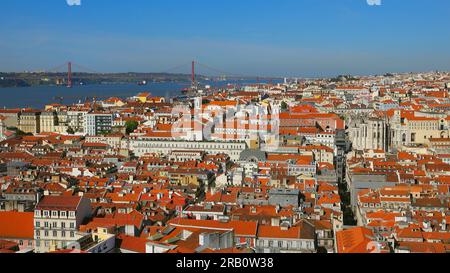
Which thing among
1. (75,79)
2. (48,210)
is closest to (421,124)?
(48,210)

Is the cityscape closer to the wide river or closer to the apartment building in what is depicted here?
the apartment building

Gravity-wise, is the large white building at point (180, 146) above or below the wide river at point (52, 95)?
below

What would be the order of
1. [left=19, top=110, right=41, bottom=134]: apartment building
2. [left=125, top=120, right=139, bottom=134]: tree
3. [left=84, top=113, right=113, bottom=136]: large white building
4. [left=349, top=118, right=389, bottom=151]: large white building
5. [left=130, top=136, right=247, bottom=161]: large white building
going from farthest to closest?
1. [left=19, top=110, right=41, bottom=134]: apartment building
2. [left=84, top=113, right=113, bottom=136]: large white building
3. [left=125, top=120, right=139, bottom=134]: tree
4. [left=349, top=118, right=389, bottom=151]: large white building
5. [left=130, top=136, right=247, bottom=161]: large white building

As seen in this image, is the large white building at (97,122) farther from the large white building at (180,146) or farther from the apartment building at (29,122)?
the large white building at (180,146)

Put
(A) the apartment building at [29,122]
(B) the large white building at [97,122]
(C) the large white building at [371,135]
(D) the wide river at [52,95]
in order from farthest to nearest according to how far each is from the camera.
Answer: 1. (D) the wide river at [52,95]
2. (A) the apartment building at [29,122]
3. (B) the large white building at [97,122]
4. (C) the large white building at [371,135]

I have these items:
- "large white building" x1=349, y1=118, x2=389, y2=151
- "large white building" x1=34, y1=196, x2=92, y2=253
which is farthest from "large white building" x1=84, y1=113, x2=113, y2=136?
"large white building" x1=34, y1=196, x2=92, y2=253

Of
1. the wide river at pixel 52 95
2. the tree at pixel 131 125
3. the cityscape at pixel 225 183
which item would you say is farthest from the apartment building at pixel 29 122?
the wide river at pixel 52 95

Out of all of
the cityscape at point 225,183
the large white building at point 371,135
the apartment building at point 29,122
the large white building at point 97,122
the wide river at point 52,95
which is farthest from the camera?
the wide river at point 52,95

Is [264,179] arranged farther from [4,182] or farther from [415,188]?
[4,182]

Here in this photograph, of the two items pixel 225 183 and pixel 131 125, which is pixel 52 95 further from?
pixel 225 183
